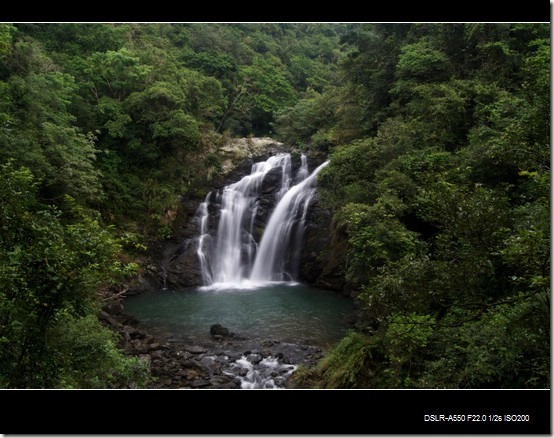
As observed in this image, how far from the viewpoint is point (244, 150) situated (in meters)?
24.6

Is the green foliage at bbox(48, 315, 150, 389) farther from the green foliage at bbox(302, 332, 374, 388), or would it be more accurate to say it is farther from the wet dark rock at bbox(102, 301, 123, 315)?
the wet dark rock at bbox(102, 301, 123, 315)

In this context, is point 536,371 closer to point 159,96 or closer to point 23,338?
point 23,338

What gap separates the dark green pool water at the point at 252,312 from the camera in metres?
12.5

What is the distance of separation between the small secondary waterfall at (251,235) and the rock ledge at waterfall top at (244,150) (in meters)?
1.87

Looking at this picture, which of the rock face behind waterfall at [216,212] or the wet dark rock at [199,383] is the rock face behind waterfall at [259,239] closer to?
the rock face behind waterfall at [216,212]

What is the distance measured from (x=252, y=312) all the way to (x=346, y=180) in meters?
5.88

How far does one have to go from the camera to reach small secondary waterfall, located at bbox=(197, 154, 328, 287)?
64.2 ft

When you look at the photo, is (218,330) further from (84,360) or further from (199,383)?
(84,360)

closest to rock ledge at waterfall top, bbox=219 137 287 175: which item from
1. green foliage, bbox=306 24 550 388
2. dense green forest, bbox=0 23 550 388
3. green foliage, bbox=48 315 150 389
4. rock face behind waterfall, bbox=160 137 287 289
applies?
rock face behind waterfall, bbox=160 137 287 289

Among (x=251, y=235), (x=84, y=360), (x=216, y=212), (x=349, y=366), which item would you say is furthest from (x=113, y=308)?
(x=349, y=366)

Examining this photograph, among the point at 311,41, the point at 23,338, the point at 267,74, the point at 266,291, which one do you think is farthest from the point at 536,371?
the point at 311,41

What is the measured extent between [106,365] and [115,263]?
203 cm

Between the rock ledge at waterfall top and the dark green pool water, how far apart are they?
8501 mm

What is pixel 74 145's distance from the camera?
50.4 feet
